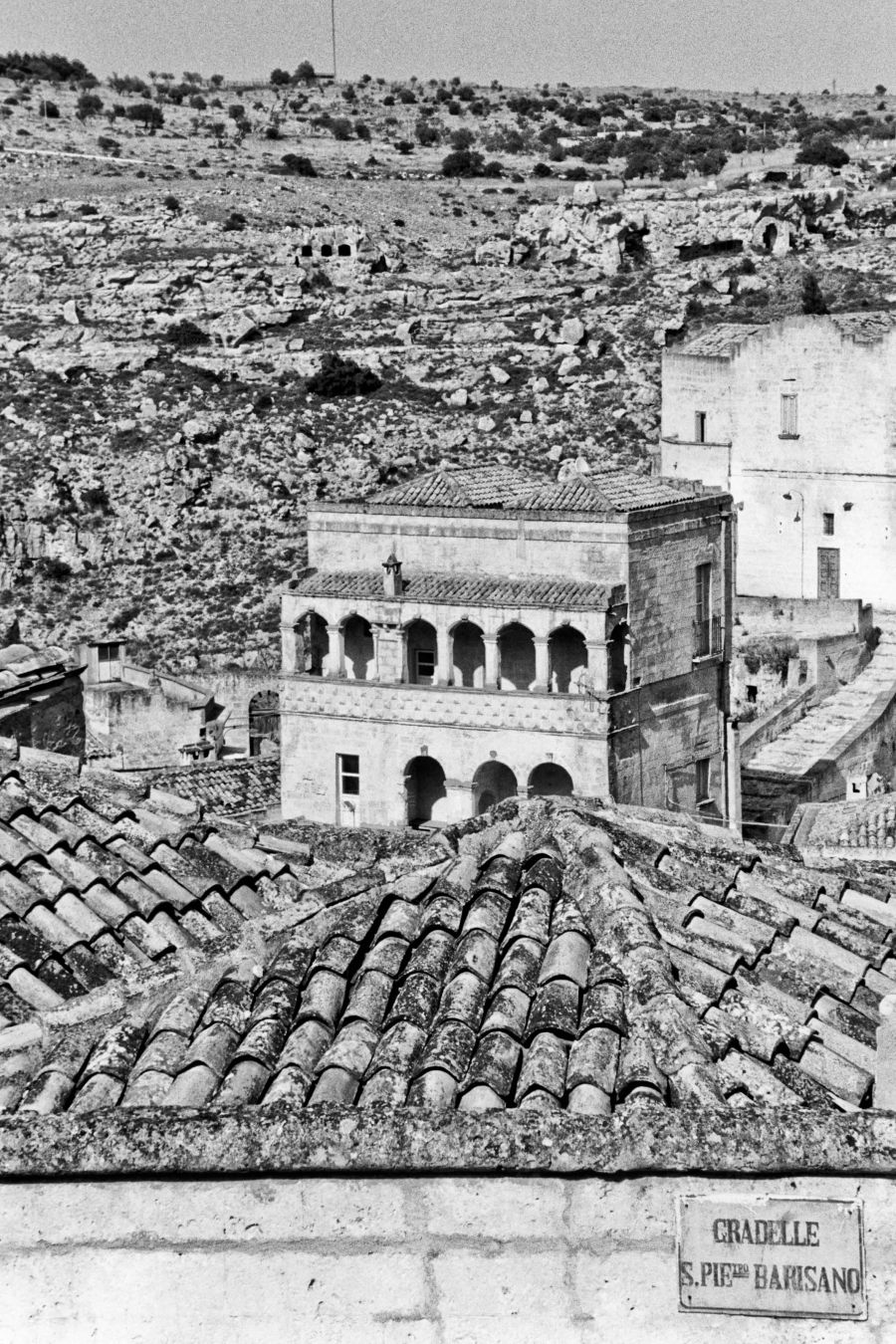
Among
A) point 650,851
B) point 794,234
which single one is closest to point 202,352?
point 794,234

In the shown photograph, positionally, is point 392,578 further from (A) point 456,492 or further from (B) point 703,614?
(B) point 703,614

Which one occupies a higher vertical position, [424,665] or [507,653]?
[507,653]

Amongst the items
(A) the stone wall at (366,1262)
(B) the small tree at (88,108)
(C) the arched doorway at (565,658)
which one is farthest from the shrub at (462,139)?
(A) the stone wall at (366,1262)

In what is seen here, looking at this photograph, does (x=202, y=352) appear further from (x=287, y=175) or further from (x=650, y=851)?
(x=650, y=851)

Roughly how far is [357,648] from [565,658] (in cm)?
309

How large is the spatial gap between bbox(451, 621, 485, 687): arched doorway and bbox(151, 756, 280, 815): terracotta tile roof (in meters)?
2.99

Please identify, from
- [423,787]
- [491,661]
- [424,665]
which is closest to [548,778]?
[491,661]

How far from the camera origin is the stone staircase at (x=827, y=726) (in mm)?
31391

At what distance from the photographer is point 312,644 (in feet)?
105

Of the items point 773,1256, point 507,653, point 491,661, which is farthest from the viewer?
point 507,653

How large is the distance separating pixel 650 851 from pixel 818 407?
3612 cm

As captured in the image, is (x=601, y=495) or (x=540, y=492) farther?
(x=540, y=492)

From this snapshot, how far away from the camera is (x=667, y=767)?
30.5 metres

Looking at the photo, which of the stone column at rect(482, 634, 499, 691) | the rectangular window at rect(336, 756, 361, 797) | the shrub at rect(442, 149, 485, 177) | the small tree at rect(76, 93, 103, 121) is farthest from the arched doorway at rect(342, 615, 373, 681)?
the small tree at rect(76, 93, 103, 121)
